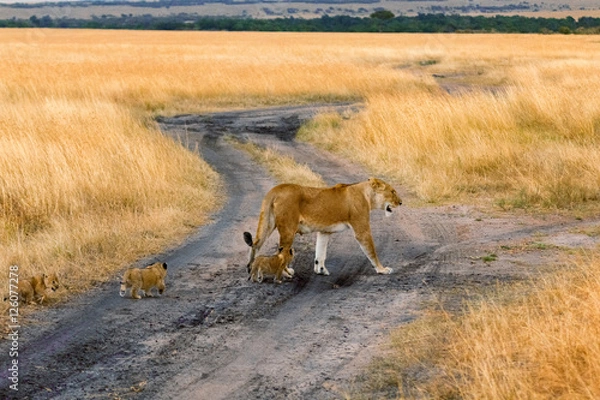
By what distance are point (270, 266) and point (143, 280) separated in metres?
1.22

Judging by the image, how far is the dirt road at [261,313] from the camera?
5854 millimetres

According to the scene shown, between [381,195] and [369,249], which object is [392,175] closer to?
[381,195]

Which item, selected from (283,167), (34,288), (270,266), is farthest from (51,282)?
(283,167)

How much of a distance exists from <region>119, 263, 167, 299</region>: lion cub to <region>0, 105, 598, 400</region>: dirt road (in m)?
0.13

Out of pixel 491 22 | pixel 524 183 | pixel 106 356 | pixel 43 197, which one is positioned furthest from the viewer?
pixel 491 22

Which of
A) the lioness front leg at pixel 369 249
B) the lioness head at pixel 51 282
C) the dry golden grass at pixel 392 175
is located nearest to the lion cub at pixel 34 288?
the lioness head at pixel 51 282

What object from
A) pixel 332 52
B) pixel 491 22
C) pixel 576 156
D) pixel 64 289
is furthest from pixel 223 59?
pixel 491 22

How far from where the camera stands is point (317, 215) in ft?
27.8

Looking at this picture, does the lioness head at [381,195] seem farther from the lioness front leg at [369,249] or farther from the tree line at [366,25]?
the tree line at [366,25]

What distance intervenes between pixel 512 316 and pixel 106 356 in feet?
10.00

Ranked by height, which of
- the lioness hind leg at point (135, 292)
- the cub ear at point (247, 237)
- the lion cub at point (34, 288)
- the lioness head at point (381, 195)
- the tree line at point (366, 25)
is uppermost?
the lioness head at point (381, 195)

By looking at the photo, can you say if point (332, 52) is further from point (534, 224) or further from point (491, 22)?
point (491, 22)

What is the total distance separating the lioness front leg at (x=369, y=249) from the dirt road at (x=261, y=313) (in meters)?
0.11

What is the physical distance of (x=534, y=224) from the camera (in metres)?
11.1
